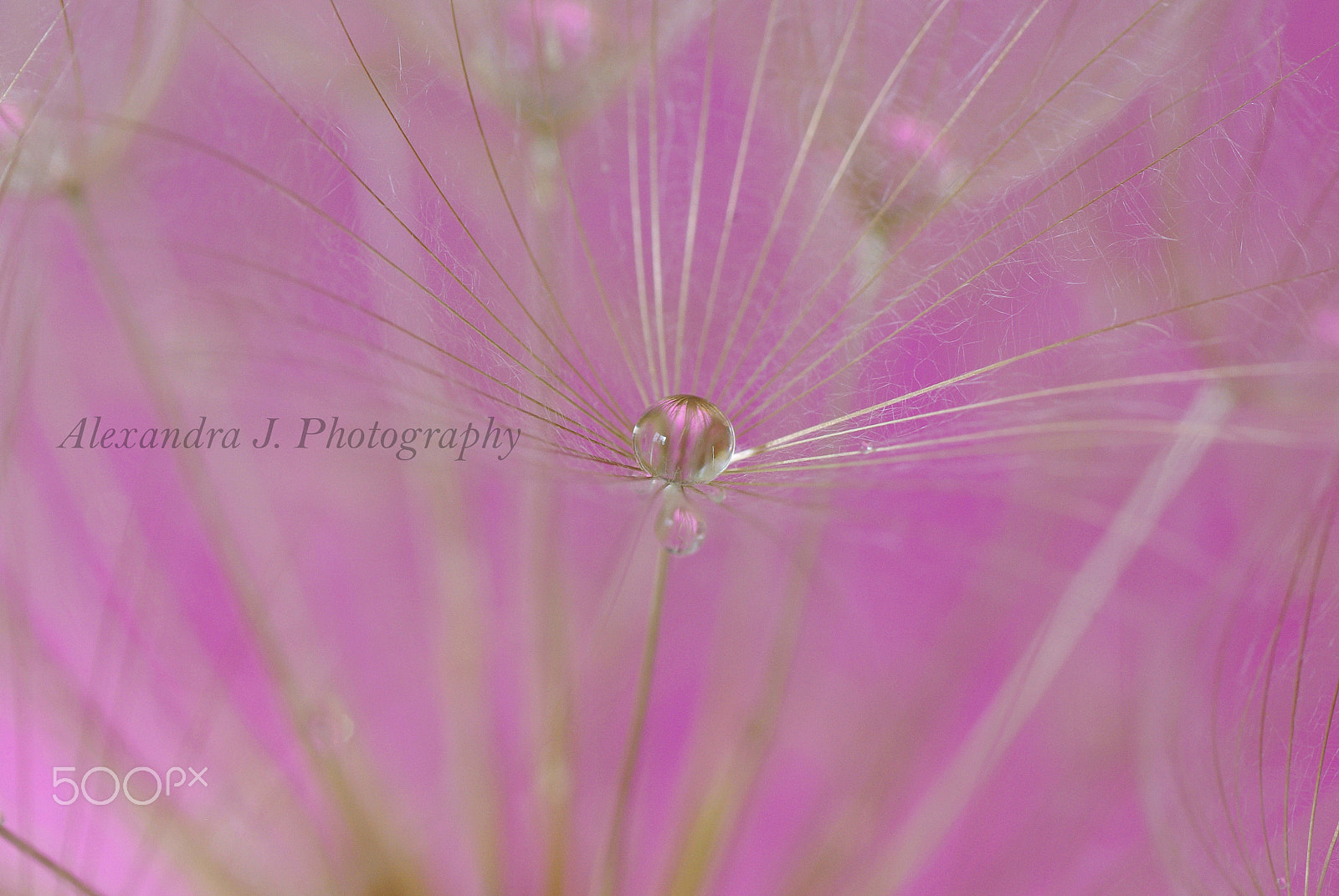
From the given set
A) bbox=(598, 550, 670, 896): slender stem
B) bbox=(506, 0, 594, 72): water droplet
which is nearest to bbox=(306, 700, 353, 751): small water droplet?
bbox=(598, 550, 670, 896): slender stem

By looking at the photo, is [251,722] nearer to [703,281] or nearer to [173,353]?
[173,353]

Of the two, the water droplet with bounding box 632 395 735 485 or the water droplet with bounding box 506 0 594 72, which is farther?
the water droplet with bounding box 506 0 594 72

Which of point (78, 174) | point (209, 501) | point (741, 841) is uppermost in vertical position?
point (78, 174)

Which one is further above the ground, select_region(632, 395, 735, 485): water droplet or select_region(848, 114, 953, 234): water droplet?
select_region(848, 114, 953, 234): water droplet

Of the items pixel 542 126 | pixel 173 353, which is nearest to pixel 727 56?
pixel 542 126

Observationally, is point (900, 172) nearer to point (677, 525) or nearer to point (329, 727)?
point (677, 525)

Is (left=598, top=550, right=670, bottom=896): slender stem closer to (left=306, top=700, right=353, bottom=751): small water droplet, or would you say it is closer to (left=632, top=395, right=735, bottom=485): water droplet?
(left=632, top=395, right=735, bottom=485): water droplet

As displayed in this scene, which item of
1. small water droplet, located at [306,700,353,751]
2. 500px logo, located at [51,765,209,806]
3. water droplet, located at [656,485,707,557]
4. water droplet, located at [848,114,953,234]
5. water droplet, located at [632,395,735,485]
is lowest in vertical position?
500px logo, located at [51,765,209,806]

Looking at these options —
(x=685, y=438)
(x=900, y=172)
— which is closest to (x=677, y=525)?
(x=685, y=438)
